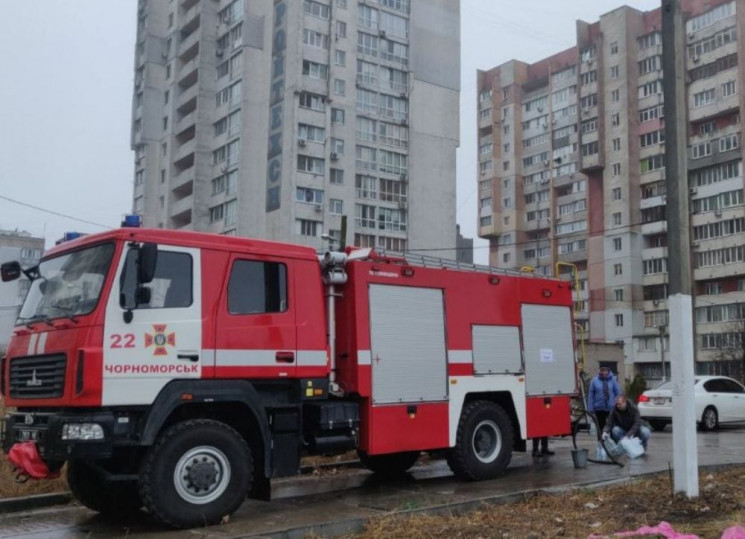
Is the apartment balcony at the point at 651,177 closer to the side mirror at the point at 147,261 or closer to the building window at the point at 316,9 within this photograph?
the building window at the point at 316,9

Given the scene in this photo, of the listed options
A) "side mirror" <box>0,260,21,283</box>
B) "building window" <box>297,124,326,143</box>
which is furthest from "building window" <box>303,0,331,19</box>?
"side mirror" <box>0,260,21,283</box>

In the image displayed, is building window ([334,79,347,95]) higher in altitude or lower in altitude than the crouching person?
higher

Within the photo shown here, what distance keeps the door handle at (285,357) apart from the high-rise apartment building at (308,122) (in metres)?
49.2

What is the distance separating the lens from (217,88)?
6669cm

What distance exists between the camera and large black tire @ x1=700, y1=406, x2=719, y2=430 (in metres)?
20.9

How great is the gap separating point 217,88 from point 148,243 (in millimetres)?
61311

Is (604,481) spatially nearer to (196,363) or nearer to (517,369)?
(517,369)

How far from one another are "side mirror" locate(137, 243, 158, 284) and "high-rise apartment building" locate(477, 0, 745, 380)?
165 feet

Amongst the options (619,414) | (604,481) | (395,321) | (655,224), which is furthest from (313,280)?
(655,224)

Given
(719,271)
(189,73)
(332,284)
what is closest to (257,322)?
(332,284)

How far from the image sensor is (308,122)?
59812 millimetres

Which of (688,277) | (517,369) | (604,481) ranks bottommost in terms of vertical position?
(604,481)

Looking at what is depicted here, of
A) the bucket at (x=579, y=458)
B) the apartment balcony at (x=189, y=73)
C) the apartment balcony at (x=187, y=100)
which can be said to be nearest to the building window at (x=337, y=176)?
the apartment balcony at (x=187, y=100)

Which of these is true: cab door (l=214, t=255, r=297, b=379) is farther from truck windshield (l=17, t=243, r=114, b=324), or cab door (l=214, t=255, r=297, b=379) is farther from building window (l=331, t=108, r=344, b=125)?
building window (l=331, t=108, r=344, b=125)
